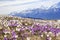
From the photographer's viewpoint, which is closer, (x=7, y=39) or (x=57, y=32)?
(x=7, y=39)

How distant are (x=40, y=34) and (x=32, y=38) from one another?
1.82ft

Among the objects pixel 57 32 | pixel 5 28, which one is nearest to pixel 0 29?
pixel 5 28

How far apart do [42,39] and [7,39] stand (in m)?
1.33

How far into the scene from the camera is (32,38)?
9477 mm

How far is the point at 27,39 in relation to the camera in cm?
914

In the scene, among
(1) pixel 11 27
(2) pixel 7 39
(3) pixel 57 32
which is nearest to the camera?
Answer: (2) pixel 7 39

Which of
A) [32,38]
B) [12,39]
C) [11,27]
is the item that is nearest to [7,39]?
[12,39]

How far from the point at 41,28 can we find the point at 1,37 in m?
1.74

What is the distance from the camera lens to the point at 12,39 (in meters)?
9.16

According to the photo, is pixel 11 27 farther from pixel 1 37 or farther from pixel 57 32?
pixel 57 32

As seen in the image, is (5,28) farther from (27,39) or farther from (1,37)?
(27,39)

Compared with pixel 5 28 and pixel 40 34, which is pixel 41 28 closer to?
pixel 40 34

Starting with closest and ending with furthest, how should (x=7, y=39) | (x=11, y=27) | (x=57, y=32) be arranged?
(x=7, y=39), (x=57, y=32), (x=11, y=27)

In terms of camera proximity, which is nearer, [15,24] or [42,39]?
[42,39]
